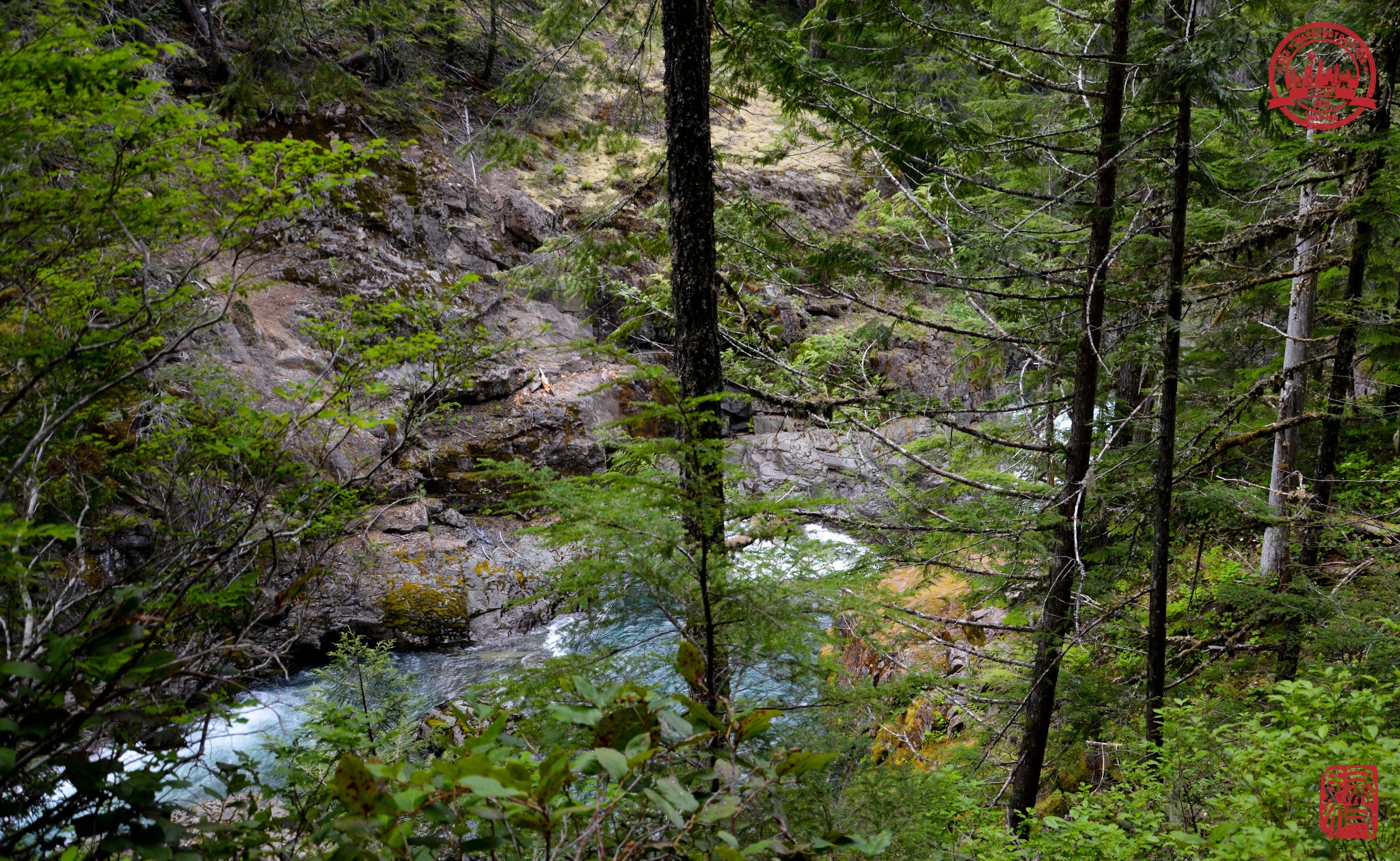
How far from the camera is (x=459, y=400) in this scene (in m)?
11.7

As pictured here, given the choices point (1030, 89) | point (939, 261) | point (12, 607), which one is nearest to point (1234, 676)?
point (939, 261)

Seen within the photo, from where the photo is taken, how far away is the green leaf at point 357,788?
A: 48.3 inches

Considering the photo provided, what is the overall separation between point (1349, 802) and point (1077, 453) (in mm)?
2760

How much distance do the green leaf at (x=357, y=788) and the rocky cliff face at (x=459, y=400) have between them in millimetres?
5810

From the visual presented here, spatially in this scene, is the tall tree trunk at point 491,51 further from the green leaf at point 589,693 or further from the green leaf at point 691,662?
the green leaf at point 589,693

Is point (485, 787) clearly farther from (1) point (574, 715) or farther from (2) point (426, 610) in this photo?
(2) point (426, 610)

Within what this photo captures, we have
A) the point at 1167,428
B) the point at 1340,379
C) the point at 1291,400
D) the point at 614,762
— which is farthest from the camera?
the point at 1291,400

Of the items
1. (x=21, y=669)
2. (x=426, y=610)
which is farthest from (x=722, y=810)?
(x=426, y=610)

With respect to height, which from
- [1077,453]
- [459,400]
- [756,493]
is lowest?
[459,400]

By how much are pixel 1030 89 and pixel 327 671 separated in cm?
931

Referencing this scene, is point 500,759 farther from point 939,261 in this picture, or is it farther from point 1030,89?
point 1030,89

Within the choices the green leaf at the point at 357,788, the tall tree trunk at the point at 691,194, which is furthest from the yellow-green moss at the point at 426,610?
the green leaf at the point at 357,788

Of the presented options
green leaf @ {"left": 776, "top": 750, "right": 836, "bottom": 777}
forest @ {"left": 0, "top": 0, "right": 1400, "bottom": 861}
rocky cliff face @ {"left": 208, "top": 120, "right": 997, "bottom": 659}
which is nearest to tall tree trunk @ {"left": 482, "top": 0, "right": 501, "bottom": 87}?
rocky cliff face @ {"left": 208, "top": 120, "right": 997, "bottom": 659}

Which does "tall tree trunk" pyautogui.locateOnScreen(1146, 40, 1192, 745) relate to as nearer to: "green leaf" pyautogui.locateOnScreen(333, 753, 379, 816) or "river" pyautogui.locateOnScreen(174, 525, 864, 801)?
"river" pyautogui.locateOnScreen(174, 525, 864, 801)
